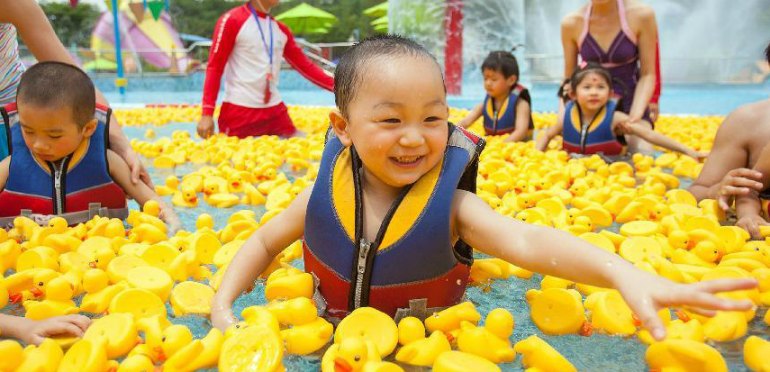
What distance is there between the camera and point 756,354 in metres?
1.34

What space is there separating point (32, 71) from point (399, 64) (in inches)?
66.8

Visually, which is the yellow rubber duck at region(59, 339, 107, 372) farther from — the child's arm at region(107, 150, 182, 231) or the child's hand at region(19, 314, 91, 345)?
the child's arm at region(107, 150, 182, 231)

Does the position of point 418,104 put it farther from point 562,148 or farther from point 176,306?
point 562,148

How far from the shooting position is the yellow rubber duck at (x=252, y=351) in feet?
4.28

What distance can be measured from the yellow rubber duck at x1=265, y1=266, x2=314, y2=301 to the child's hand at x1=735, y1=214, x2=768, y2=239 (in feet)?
5.49

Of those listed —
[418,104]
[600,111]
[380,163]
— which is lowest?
[600,111]

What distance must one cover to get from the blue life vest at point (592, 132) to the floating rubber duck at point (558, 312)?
9.74 feet

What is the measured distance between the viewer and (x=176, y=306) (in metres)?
1.70

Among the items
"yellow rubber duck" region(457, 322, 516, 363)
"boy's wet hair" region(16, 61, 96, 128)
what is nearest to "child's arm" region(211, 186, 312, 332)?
"yellow rubber duck" region(457, 322, 516, 363)

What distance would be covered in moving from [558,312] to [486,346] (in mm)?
284

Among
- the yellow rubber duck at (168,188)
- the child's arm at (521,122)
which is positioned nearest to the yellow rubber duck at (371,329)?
the yellow rubber duck at (168,188)

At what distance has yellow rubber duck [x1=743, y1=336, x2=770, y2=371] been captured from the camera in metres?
1.32

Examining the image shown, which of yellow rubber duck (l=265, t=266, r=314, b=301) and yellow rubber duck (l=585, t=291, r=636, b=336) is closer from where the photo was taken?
yellow rubber duck (l=585, t=291, r=636, b=336)

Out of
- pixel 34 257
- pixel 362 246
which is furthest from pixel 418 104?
pixel 34 257
